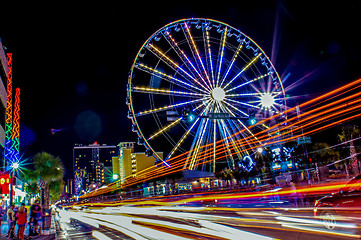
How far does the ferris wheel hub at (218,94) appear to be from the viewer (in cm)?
2614

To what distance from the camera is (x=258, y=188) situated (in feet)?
104

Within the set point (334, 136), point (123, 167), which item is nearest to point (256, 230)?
point (334, 136)

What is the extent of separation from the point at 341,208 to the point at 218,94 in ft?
56.1

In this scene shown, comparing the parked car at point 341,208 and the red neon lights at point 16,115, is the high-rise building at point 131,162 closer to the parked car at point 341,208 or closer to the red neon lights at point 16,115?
the red neon lights at point 16,115

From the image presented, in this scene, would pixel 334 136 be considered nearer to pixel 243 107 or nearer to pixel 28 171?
pixel 243 107

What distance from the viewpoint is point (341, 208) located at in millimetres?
9922

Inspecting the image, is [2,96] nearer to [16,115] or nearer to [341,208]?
[16,115]

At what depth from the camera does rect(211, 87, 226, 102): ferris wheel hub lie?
85.8 ft

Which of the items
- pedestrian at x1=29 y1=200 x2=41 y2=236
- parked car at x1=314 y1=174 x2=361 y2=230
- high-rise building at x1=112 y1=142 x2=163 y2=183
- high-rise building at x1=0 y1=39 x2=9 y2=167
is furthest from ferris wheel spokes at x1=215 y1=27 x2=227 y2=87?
high-rise building at x1=112 y1=142 x2=163 y2=183

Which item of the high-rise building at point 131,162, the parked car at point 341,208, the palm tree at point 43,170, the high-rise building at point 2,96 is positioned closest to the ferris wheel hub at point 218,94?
the parked car at point 341,208

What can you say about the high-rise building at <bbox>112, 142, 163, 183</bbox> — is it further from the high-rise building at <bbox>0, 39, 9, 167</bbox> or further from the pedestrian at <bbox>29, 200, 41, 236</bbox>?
the pedestrian at <bbox>29, 200, 41, 236</bbox>

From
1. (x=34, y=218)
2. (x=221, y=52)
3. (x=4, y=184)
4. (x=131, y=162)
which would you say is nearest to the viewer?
(x=4, y=184)

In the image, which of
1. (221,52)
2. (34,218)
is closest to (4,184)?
(34,218)

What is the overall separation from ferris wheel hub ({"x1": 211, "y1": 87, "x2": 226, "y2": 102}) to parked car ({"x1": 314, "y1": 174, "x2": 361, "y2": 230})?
53.5 feet
